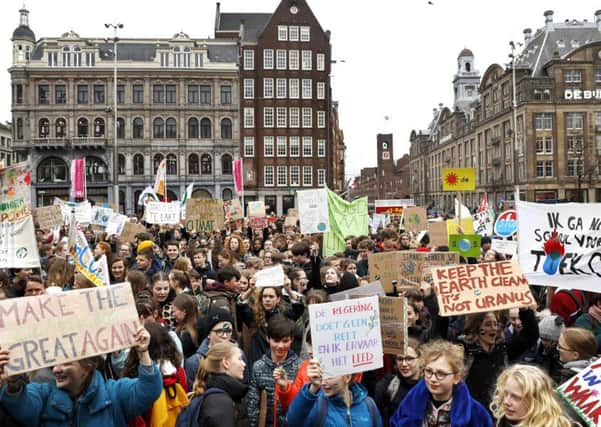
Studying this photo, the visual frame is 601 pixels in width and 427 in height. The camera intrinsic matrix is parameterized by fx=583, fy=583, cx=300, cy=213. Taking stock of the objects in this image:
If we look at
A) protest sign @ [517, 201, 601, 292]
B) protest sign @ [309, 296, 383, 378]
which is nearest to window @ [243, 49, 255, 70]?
protest sign @ [517, 201, 601, 292]

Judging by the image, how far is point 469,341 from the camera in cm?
499

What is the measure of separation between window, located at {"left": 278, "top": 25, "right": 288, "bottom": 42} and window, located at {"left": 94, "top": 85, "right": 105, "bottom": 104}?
17065mm

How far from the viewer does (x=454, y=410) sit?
3615 millimetres

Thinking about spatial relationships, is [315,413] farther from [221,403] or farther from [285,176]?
[285,176]

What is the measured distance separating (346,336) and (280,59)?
5288 centimetres

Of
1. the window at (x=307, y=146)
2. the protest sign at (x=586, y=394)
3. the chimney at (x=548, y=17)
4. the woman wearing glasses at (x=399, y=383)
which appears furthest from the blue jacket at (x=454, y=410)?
the chimney at (x=548, y=17)

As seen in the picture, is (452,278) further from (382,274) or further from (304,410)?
(382,274)

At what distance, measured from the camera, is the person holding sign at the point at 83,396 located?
11.0ft

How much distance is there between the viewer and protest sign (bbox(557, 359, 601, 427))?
333 centimetres

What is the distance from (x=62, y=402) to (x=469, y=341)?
3243mm

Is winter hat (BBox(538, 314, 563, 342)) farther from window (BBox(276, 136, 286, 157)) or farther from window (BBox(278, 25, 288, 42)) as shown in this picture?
window (BBox(278, 25, 288, 42))

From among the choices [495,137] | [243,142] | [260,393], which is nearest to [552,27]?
[495,137]

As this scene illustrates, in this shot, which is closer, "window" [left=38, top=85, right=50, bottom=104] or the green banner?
the green banner

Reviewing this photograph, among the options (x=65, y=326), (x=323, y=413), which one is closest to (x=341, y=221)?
(x=323, y=413)
